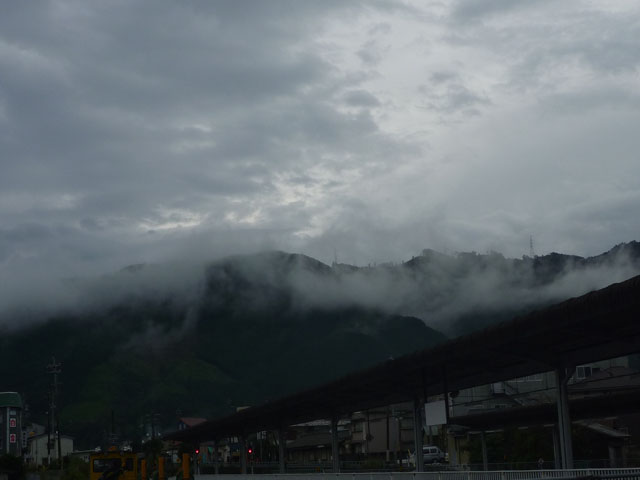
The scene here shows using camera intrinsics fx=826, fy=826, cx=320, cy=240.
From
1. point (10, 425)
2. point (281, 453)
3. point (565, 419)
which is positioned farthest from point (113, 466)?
point (10, 425)

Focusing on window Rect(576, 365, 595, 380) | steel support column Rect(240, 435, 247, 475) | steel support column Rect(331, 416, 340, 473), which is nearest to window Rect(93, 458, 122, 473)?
steel support column Rect(331, 416, 340, 473)

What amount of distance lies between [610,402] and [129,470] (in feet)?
77.0

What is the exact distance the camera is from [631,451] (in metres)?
51.6

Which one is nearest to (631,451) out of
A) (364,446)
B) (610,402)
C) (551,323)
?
(610,402)

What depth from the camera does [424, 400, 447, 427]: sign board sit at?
2747 cm

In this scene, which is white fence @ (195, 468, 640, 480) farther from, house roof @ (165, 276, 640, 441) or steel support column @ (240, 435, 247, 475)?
steel support column @ (240, 435, 247, 475)

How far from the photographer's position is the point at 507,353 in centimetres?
2494

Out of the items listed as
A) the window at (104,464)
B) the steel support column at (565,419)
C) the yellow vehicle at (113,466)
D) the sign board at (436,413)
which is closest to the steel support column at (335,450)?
the yellow vehicle at (113,466)

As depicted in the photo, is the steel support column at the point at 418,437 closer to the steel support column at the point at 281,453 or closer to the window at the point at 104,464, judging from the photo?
the steel support column at the point at 281,453

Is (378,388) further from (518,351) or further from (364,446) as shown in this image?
(364,446)

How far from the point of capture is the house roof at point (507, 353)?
18.7 m

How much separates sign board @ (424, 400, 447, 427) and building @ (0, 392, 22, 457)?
111446mm

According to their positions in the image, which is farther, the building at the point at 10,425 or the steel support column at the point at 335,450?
the building at the point at 10,425

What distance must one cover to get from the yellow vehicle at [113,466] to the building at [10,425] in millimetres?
91746
